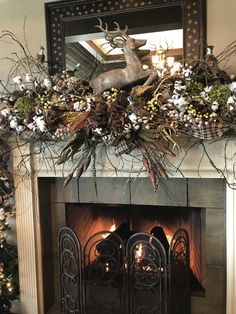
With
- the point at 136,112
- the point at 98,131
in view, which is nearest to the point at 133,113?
the point at 136,112

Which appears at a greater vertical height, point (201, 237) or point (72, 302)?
point (201, 237)

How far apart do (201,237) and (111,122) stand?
100 cm

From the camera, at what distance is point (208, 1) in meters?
1.88

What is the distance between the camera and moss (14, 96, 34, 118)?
193 cm

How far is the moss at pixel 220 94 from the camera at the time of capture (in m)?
1.60

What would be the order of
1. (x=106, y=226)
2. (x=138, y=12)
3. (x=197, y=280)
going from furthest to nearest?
(x=106, y=226) → (x=197, y=280) → (x=138, y=12)

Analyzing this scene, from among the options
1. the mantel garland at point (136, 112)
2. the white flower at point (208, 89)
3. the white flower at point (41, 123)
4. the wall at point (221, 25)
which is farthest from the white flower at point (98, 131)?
the wall at point (221, 25)

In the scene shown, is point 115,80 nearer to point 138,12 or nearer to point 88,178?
point 138,12

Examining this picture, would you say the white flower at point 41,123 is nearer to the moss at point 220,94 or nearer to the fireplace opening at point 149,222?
→ the fireplace opening at point 149,222

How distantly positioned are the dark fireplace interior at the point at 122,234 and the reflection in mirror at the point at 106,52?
36.5 inches

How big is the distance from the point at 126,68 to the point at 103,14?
51 cm

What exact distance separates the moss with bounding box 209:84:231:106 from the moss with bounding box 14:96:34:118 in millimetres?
1023

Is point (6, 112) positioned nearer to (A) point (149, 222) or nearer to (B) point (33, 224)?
(B) point (33, 224)

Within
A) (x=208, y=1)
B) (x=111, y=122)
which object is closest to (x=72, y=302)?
(x=111, y=122)
